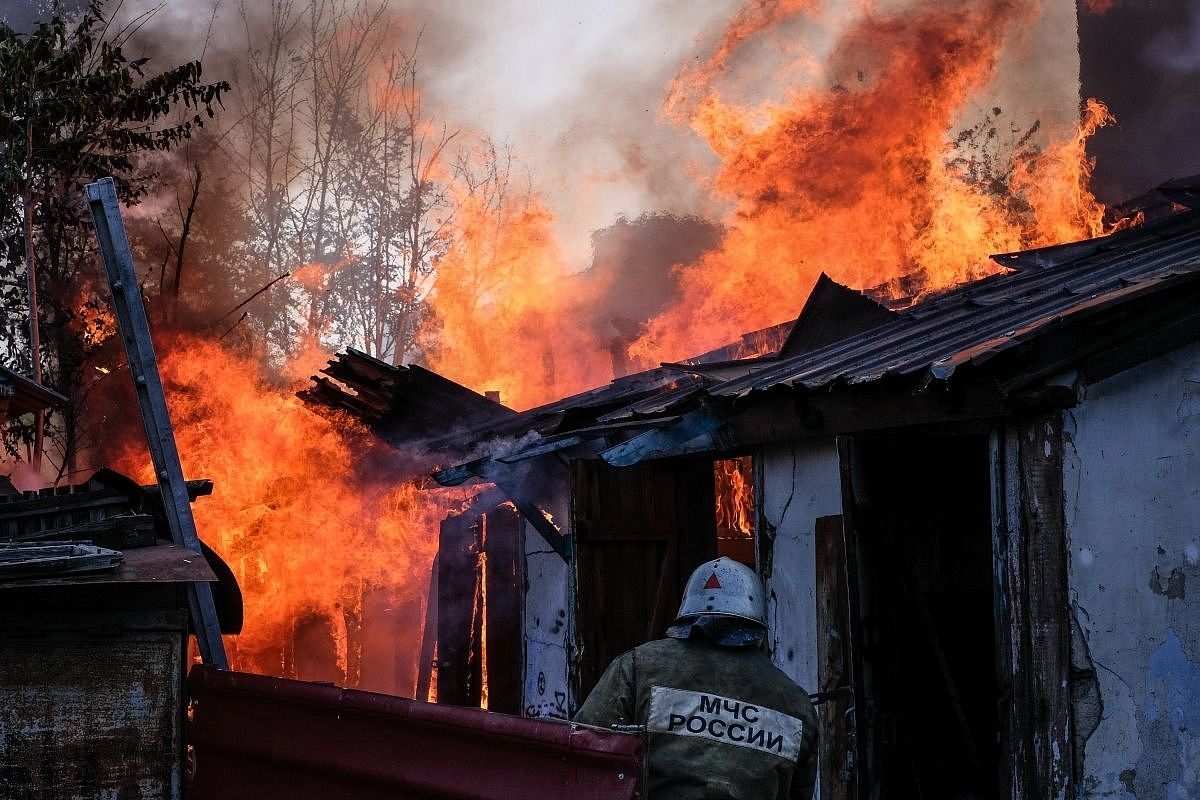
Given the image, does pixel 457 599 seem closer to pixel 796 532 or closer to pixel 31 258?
pixel 796 532

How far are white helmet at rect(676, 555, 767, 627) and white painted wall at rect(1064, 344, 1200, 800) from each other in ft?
8.36

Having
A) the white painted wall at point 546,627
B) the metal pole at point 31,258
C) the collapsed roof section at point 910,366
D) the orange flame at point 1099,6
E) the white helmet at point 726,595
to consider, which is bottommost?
the white helmet at point 726,595

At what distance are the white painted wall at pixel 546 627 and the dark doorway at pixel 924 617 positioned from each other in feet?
10.7

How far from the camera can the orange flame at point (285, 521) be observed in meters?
18.0

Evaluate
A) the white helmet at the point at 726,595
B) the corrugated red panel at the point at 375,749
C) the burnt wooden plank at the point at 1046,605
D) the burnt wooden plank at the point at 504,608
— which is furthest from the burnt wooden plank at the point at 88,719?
the burnt wooden plank at the point at 504,608

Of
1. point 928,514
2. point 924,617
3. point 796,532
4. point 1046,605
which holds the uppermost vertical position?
point 928,514

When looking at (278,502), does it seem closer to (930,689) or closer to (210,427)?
(210,427)

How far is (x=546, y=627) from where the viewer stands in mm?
10742

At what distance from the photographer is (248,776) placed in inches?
192

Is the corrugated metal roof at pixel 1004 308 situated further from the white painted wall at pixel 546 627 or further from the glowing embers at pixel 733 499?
the glowing embers at pixel 733 499

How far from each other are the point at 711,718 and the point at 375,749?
1417mm

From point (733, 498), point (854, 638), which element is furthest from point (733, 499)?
point (854, 638)

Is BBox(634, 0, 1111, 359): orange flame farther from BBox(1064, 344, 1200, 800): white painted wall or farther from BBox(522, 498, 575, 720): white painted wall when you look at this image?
BBox(1064, 344, 1200, 800): white painted wall

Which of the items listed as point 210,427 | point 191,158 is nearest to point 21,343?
point 210,427
